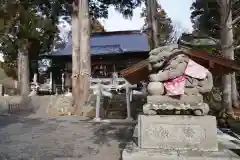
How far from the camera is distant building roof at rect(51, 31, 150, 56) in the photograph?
23688 millimetres

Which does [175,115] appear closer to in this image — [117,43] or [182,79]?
[182,79]

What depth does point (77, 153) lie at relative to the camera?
6.47 meters

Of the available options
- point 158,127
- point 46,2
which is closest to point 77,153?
point 158,127

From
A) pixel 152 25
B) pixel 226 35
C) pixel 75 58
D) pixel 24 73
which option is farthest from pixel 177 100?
pixel 24 73

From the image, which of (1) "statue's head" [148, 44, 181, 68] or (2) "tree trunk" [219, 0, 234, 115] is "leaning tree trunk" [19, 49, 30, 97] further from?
(1) "statue's head" [148, 44, 181, 68]

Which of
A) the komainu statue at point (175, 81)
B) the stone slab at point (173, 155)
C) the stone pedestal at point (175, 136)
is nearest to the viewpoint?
the stone slab at point (173, 155)

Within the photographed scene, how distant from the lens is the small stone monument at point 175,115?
197 inches

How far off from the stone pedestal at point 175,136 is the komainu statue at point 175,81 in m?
0.18

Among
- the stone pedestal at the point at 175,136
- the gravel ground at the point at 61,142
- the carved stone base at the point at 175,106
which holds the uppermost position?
the carved stone base at the point at 175,106

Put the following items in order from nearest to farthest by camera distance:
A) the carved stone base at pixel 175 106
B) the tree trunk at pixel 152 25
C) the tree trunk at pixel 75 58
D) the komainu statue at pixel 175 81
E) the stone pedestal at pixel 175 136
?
1. the stone pedestal at pixel 175 136
2. the carved stone base at pixel 175 106
3. the komainu statue at pixel 175 81
4. the tree trunk at pixel 152 25
5. the tree trunk at pixel 75 58

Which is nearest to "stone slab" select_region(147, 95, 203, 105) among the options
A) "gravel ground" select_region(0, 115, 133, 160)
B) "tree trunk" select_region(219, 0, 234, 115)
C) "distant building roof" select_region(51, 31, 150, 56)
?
"gravel ground" select_region(0, 115, 133, 160)

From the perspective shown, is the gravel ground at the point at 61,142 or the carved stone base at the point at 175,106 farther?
the gravel ground at the point at 61,142

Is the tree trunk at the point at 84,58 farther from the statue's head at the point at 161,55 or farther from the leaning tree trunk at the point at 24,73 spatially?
the statue's head at the point at 161,55

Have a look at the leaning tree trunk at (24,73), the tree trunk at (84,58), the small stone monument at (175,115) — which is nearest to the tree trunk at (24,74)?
the leaning tree trunk at (24,73)
